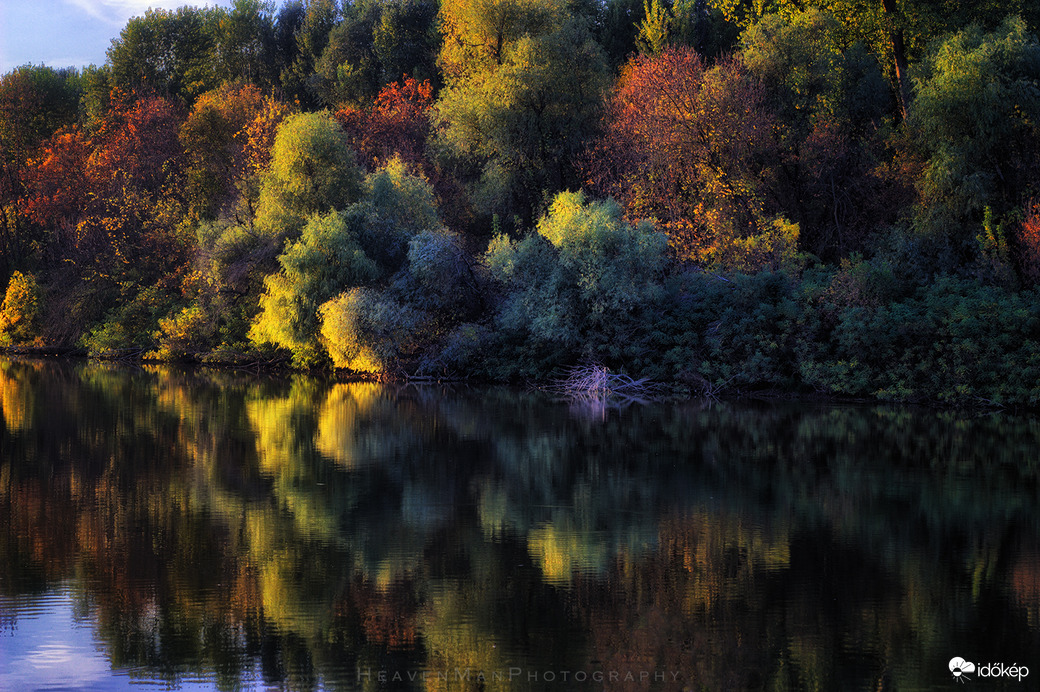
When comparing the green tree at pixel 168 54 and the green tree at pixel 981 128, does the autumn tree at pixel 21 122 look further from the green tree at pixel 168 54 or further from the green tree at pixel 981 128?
the green tree at pixel 981 128

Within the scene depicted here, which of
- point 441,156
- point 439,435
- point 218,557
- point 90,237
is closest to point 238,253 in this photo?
point 441,156

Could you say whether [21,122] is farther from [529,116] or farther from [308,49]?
[529,116]

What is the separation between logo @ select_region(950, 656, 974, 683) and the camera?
7625 millimetres

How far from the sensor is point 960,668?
25.5 feet

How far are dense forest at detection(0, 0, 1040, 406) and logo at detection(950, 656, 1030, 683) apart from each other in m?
18.9

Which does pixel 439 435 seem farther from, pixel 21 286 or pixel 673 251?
pixel 21 286

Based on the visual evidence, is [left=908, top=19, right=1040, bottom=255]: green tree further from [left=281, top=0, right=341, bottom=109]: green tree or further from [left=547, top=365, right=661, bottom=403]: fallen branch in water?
[left=281, top=0, right=341, bottom=109]: green tree

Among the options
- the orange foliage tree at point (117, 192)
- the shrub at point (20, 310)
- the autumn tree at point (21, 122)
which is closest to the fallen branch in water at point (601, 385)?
the orange foliage tree at point (117, 192)

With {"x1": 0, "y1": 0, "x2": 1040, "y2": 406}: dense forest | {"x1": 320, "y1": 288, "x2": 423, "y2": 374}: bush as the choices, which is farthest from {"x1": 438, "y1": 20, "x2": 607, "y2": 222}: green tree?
{"x1": 320, "y1": 288, "x2": 423, "y2": 374}: bush

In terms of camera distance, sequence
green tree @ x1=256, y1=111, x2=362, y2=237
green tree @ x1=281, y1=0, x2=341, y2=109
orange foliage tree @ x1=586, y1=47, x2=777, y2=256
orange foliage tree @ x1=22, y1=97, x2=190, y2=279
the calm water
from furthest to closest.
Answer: green tree @ x1=281, y1=0, x2=341, y2=109 < orange foliage tree @ x1=22, y1=97, x2=190, y2=279 < green tree @ x1=256, y1=111, x2=362, y2=237 < orange foliage tree @ x1=586, y1=47, x2=777, y2=256 < the calm water

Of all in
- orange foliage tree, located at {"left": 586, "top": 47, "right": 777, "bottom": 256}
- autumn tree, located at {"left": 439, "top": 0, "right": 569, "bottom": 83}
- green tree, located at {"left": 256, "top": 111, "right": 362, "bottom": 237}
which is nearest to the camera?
orange foliage tree, located at {"left": 586, "top": 47, "right": 777, "bottom": 256}

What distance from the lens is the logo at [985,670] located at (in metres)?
7.65

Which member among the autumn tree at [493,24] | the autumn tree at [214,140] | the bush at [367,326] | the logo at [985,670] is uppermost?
the autumn tree at [493,24]

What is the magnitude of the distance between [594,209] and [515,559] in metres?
20.4
